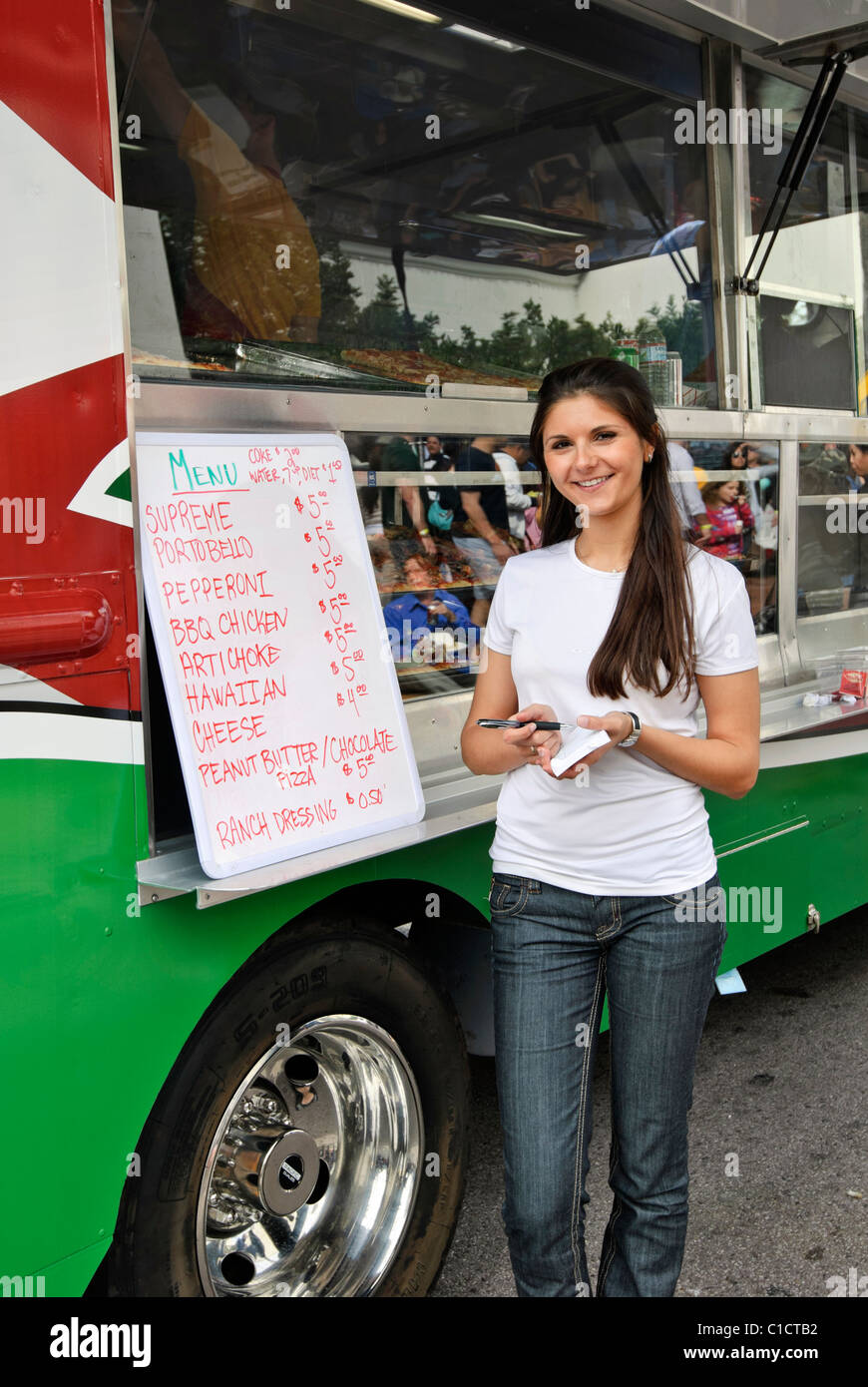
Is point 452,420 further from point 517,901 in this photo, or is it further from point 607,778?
point 517,901

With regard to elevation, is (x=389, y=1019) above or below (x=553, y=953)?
below

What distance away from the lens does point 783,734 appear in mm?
3639

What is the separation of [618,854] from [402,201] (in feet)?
7.88

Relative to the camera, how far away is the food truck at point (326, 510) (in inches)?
80.8

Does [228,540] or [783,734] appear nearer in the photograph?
[228,540]

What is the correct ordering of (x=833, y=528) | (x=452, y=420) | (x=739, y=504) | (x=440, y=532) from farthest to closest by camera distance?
(x=833, y=528) < (x=739, y=504) < (x=440, y=532) < (x=452, y=420)

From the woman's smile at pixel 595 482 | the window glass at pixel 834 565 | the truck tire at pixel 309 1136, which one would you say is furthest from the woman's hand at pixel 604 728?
the window glass at pixel 834 565

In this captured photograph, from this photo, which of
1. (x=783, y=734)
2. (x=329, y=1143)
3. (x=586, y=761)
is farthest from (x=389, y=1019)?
(x=783, y=734)

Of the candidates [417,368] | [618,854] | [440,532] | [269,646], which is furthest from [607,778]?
[417,368]

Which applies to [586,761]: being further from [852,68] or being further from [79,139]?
[852,68]

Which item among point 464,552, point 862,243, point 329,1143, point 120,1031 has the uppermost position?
point 862,243

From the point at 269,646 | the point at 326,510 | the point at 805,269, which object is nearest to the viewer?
the point at 269,646

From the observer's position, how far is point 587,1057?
88.7 inches
